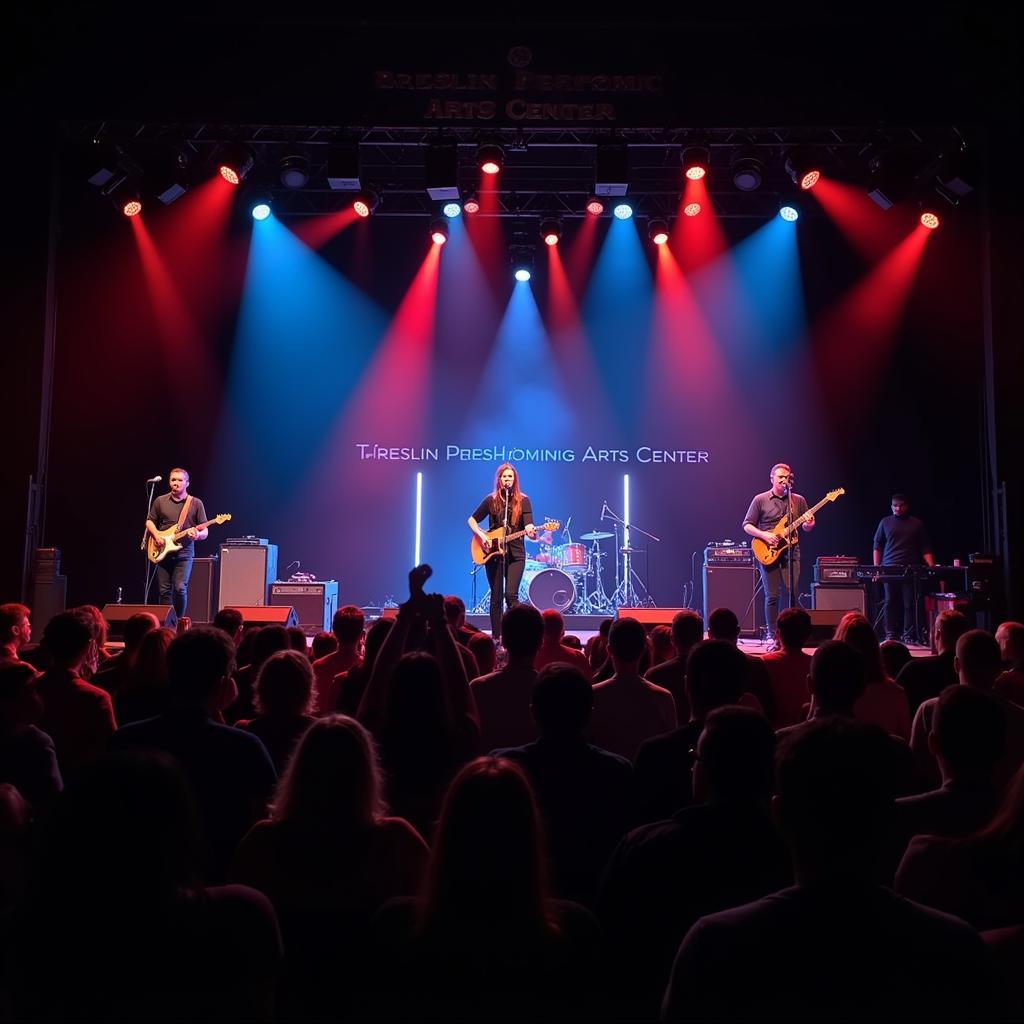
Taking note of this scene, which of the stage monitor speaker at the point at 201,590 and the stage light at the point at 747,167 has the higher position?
the stage light at the point at 747,167

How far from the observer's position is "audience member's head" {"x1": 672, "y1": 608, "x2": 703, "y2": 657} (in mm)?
4840

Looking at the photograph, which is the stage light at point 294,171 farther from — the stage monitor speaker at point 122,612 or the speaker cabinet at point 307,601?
the stage monitor speaker at point 122,612

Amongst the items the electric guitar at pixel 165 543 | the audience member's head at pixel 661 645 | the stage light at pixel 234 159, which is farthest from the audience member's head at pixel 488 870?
the electric guitar at pixel 165 543

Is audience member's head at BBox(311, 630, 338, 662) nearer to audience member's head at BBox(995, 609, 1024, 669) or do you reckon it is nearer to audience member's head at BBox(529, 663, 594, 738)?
audience member's head at BBox(529, 663, 594, 738)

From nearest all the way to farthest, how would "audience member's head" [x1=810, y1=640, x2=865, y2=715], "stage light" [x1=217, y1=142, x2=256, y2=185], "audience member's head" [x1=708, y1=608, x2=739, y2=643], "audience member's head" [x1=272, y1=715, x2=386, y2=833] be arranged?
"audience member's head" [x1=272, y1=715, x2=386, y2=833] → "audience member's head" [x1=810, y1=640, x2=865, y2=715] → "audience member's head" [x1=708, y1=608, x2=739, y2=643] → "stage light" [x1=217, y1=142, x2=256, y2=185]

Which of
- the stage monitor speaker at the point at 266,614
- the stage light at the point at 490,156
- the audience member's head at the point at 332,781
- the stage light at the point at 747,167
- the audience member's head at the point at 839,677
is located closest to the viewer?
the audience member's head at the point at 332,781

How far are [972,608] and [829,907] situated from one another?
363 inches

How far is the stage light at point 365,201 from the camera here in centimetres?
1125

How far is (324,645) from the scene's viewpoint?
5613 millimetres

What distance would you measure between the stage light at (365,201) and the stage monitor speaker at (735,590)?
5.90 metres

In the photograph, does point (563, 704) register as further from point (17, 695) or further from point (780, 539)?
point (780, 539)

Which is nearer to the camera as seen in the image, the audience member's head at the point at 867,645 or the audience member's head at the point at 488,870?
the audience member's head at the point at 488,870

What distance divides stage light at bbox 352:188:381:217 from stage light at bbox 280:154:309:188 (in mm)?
692

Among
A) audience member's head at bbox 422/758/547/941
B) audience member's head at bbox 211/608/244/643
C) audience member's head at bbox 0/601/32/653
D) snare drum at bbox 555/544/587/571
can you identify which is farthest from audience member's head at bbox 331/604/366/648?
snare drum at bbox 555/544/587/571
